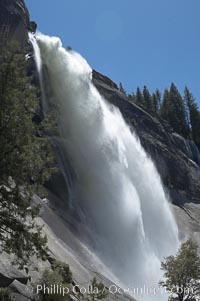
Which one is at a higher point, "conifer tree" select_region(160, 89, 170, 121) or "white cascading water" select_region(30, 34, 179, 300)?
"conifer tree" select_region(160, 89, 170, 121)

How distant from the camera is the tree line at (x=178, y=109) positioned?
224 ft

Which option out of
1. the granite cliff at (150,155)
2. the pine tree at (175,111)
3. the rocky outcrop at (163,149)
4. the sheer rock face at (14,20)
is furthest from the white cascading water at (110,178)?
the pine tree at (175,111)

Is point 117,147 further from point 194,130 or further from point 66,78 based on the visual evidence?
point 194,130

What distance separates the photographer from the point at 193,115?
71.9 meters

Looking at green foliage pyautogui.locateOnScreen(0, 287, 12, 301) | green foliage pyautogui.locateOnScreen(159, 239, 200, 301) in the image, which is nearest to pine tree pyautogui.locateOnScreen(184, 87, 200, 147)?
green foliage pyautogui.locateOnScreen(159, 239, 200, 301)

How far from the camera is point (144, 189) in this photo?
3791cm

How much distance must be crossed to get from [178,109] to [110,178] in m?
42.3

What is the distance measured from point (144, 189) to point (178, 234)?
5713 mm

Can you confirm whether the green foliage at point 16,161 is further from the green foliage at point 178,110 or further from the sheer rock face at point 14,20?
the green foliage at point 178,110

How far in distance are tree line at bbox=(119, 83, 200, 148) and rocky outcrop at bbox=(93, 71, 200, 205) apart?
13.1m

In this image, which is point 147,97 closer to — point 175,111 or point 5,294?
point 175,111

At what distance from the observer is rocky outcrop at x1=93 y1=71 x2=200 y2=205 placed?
155 feet

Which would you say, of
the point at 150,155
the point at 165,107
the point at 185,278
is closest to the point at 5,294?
the point at 185,278

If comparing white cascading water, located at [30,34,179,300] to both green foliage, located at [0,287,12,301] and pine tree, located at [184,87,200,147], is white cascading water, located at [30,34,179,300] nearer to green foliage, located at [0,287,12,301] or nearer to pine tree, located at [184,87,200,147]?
green foliage, located at [0,287,12,301]
